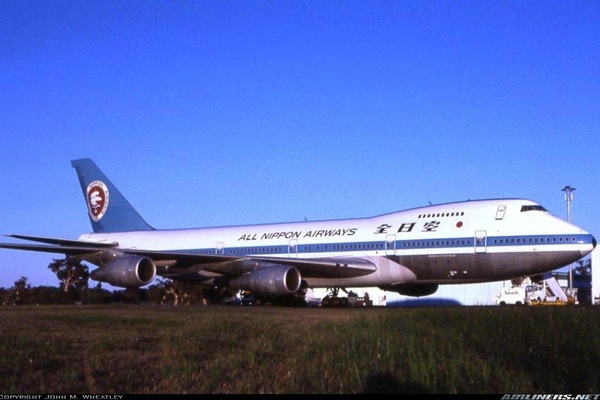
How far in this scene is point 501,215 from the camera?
25.7 meters

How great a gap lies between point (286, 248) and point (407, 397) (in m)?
25.0

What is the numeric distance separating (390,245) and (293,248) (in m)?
4.97

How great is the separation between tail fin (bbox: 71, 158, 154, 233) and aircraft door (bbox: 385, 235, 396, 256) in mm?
15880

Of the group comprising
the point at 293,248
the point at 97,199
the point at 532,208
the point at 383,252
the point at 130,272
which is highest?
the point at 97,199

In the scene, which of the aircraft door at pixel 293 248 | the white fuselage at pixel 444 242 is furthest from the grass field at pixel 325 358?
the aircraft door at pixel 293 248

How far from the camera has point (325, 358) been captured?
27.8 ft

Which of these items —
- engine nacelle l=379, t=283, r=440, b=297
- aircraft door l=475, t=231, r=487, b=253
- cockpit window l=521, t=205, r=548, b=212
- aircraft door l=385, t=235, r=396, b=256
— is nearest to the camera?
aircraft door l=475, t=231, r=487, b=253

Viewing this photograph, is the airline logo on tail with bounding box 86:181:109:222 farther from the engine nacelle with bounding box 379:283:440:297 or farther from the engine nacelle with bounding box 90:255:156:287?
the engine nacelle with bounding box 379:283:440:297

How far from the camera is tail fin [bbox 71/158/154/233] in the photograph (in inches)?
1512

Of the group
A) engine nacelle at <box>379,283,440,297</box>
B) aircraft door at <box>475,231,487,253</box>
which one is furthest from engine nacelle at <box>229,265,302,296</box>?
aircraft door at <box>475,231,487,253</box>

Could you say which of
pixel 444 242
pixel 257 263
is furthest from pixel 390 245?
pixel 257 263

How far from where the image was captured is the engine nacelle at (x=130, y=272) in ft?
86.4

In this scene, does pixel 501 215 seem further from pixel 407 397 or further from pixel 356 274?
pixel 407 397

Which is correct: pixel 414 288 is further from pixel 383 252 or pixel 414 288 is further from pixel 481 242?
pixel 481 242
